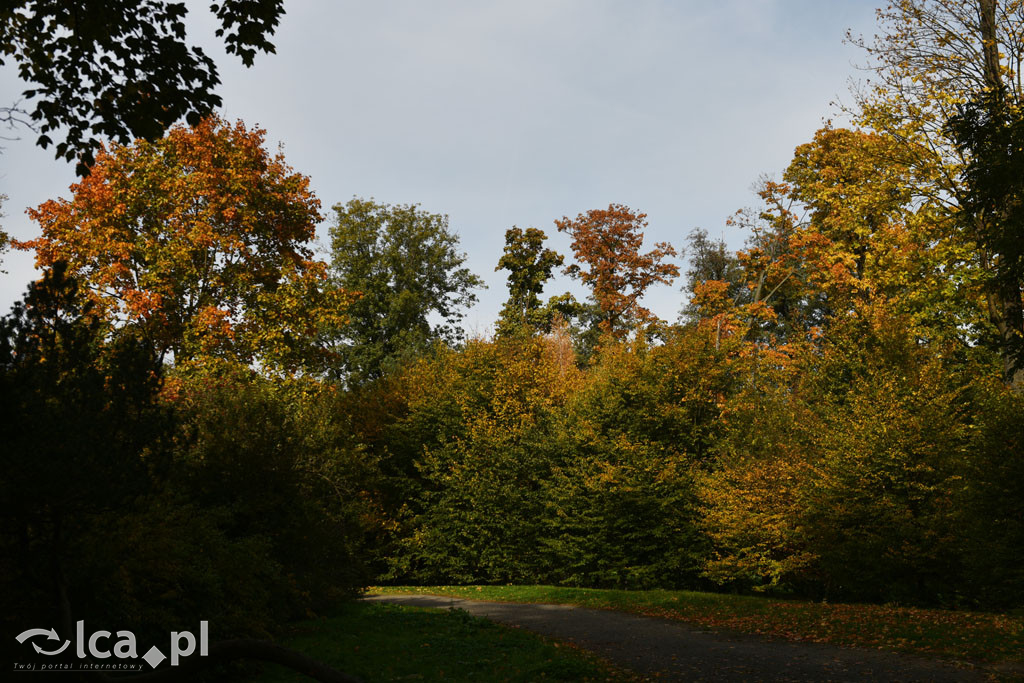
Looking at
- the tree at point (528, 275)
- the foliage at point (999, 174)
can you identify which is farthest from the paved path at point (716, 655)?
the tree at point (528, 275)

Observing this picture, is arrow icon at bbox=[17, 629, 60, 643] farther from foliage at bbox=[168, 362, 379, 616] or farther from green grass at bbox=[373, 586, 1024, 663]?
green grass at bbox=[373, 586, 1024, 663]

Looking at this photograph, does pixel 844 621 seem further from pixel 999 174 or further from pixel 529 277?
pixel 529 277

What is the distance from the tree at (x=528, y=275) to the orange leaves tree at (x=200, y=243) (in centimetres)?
1587

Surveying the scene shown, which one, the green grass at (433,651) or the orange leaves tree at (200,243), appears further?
the orange leaves tree at (200,243)

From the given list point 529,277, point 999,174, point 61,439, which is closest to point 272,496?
point 61,439

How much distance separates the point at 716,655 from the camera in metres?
10.8

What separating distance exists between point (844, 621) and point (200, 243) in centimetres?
1796

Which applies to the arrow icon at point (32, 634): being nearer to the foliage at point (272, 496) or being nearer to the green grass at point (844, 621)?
the foliage at point (272, 496)

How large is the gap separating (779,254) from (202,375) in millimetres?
24633

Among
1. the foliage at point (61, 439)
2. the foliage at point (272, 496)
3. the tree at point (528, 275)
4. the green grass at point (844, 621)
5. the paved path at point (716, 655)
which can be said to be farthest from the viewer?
the tree at point (528, 275)

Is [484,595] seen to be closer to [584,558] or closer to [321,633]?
[584,558]

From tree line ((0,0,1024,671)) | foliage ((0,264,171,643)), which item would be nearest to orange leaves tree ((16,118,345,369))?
tree line ((0,0,1024,671))

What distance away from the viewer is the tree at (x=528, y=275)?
3644cm

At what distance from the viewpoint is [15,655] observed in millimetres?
6234
